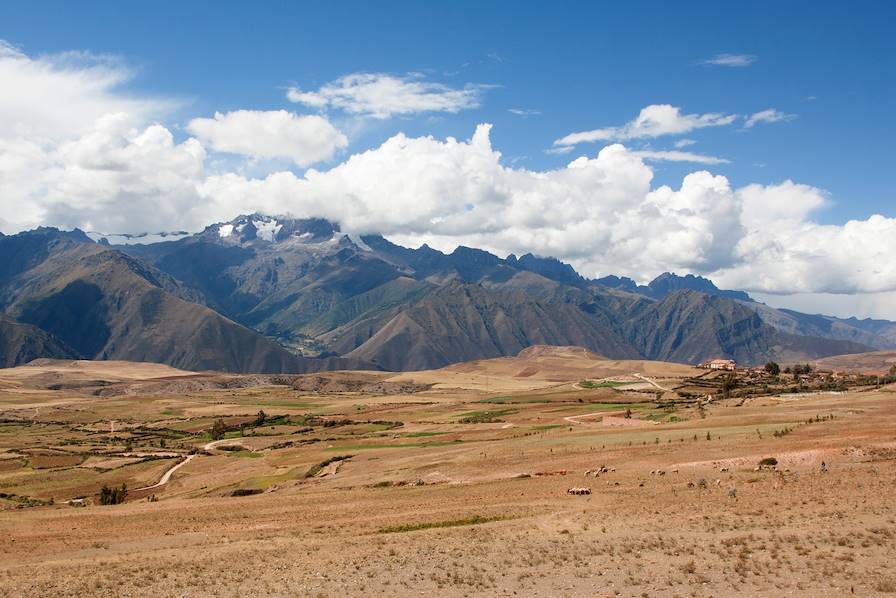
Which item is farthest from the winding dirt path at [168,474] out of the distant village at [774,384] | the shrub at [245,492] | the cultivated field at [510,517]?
the distant village at [774,384]

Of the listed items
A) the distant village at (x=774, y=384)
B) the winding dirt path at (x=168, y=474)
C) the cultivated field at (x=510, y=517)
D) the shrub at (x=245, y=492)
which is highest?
the cultivated field at (x=510, y=517)

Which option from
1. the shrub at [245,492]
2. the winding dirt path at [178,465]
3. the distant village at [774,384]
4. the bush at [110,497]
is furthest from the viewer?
the distant village at [774,384]

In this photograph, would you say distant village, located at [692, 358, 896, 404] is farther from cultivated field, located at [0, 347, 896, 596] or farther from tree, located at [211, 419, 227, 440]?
tree, located at [211, 419, 227, 440]

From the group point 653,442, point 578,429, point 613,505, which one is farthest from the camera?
point 578,429

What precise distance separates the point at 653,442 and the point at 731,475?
21080 millimetres

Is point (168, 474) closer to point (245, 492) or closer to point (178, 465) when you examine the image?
point (178, 465)

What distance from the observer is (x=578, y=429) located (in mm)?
95750

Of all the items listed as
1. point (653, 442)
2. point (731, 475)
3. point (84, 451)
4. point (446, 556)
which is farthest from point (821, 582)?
point (84, 451)

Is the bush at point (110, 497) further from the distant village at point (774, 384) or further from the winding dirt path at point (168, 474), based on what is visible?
the distant village at point (774, 384)

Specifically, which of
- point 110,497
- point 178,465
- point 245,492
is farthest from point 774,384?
point 110,497

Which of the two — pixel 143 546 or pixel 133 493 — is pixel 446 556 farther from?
pixel 133 493

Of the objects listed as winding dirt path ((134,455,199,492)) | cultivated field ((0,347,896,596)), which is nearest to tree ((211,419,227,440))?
winding dirt path ((134,455,199,492))

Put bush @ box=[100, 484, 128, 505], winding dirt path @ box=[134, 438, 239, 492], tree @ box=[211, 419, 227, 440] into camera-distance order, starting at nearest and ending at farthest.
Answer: bush @ box=[100, 484, 128, 505] < winding dirt path @ box=[134, 438, 239, 492] < tree @ box=[211, 419, 227, 440]

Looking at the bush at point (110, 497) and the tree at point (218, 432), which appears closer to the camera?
the bush at point (110, 497)
